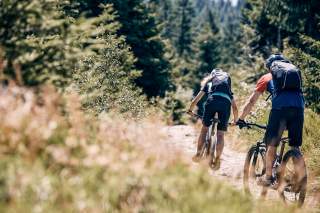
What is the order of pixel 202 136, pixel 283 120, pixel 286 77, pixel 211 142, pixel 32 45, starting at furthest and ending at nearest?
pixel 202 136 → pixel 211 142 → pixel 283 120 → pixel 286 77 → pixel 32 45

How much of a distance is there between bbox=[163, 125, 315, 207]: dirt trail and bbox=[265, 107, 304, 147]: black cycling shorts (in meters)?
0.77

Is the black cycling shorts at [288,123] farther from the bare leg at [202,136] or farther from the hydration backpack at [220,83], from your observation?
the bare leg at [202,136]

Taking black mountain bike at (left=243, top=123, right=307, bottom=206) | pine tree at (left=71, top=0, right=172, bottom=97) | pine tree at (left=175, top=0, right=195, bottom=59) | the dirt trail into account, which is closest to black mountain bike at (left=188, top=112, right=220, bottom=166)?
the dirt trail

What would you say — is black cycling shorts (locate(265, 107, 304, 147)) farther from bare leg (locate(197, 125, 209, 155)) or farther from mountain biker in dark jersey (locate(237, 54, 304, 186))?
bare leg (locate(197, 125, 209, 155))

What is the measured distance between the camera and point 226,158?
1112cm

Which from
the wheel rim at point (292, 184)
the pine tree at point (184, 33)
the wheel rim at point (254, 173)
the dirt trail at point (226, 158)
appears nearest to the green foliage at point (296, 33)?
the dirt trail at point (226, 158)

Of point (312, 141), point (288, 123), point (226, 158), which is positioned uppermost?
point (288, 123)

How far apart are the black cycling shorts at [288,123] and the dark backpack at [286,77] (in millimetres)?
298

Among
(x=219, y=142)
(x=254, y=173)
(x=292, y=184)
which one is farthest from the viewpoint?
(x=219, y=142)

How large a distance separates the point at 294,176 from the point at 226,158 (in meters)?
4.57

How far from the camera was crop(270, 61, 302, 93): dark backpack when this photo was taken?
6320 millimetres

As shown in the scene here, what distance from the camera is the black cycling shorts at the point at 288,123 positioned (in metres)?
6.44

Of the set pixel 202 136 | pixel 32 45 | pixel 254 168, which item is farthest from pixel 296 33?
pixel 32 45

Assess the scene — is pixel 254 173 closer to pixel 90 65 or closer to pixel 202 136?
pixel 202 136
